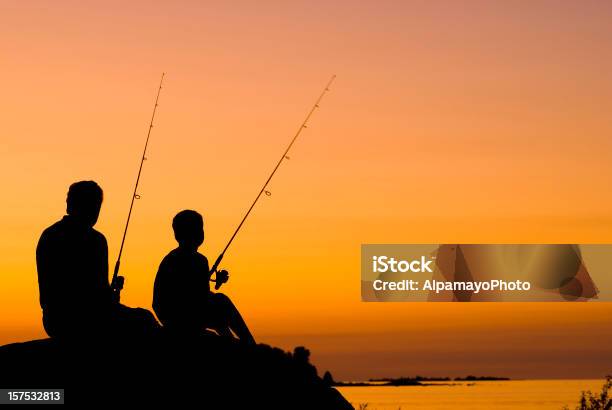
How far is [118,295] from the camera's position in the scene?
1121 centimetres

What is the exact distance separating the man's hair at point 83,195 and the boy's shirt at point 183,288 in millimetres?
1210

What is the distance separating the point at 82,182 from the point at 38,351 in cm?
155

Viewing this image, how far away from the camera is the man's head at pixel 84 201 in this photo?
10469 millimetres

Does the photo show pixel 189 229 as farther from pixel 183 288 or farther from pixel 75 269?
pixel 75 269

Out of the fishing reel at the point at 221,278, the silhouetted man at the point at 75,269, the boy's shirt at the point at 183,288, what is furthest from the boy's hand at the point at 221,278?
the silhouetted man at the point at 75,269

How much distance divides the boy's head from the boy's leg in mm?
526

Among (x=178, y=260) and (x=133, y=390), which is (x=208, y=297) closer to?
(x=178, y=260)

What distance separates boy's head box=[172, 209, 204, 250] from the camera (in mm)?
11398

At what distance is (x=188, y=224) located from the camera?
448 inches

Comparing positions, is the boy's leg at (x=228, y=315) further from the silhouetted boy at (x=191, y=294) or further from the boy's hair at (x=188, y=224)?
the boy's hair at (x=188, y=224)

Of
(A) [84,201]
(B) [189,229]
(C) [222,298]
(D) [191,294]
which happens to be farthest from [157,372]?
(A) [84,201]

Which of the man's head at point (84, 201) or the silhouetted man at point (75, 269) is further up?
the man's head at point (84, 201)

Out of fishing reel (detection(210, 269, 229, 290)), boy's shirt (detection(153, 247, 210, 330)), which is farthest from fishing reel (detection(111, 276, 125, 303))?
fishing reel (detection(210, 269, 229, 290))

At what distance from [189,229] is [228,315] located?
87 cm
